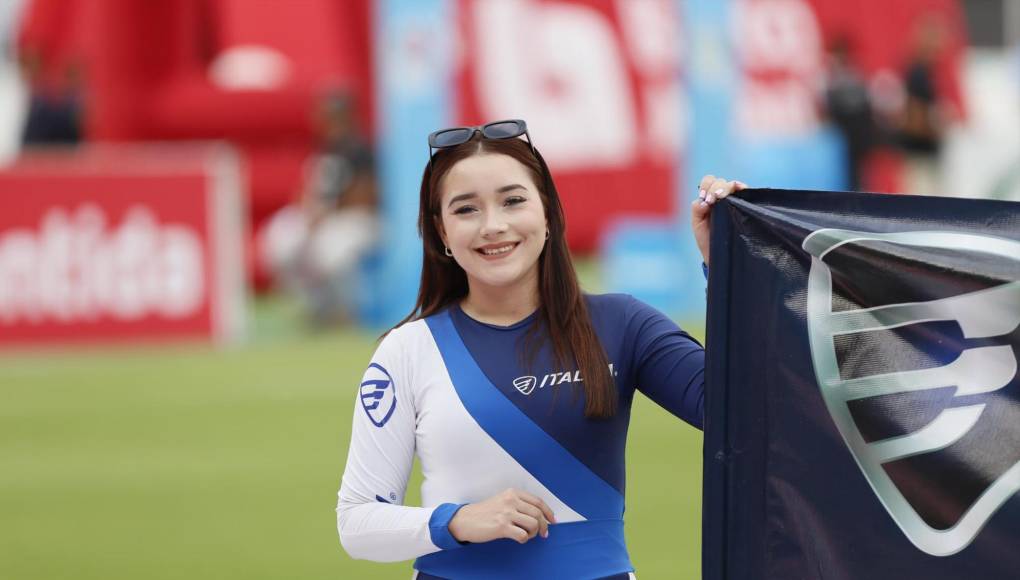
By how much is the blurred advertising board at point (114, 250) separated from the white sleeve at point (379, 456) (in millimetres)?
11011

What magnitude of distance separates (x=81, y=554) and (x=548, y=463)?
14.1ft

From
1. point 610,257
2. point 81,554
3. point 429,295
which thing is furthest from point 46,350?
point 429,295

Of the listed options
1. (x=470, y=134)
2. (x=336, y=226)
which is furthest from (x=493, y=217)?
(x=336, y=226)

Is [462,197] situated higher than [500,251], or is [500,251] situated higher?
[462,197]

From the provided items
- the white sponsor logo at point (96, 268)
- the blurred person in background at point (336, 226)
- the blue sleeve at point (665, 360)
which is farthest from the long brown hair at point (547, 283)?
the blurred person in background at point (336, 226)

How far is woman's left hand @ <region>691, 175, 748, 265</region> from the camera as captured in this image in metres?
3.30

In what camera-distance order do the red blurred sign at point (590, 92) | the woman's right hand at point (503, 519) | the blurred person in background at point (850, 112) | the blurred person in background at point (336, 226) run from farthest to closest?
the red blurred sign at point (590, 92) < the blurred person in background at point (850, 112) < the blurred person in background at point (336, 226) < the woman's right hand at point (503, 519)

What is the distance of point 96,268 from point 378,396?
11.1 m

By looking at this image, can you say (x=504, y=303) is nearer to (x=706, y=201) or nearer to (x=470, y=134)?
(x=470, y=134)

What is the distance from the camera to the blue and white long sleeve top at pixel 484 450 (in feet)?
10.2

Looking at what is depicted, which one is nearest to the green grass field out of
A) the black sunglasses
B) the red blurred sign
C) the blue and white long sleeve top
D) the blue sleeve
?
the blue sleeve

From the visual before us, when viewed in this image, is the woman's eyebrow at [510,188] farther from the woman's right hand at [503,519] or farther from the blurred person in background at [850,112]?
the blurred person in background at [850,112]

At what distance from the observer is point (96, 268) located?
1377 centimetres

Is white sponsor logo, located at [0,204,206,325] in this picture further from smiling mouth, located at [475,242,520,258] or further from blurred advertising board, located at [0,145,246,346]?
smiling mouth, located at [475,242,520,258]
